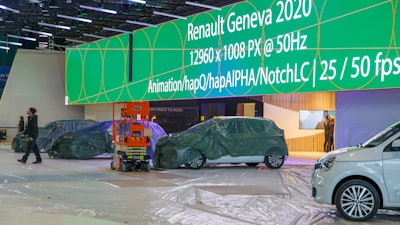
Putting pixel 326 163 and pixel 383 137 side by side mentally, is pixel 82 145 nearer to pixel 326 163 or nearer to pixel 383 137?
pixel 326 163

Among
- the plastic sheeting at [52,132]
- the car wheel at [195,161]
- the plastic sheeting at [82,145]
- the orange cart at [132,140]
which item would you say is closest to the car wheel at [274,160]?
the car wheel at [195,161]

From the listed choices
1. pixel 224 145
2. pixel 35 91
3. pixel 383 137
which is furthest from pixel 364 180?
pixel 35 91

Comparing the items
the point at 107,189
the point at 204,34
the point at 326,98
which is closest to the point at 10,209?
the point at 107,189

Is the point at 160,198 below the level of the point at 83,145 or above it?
below

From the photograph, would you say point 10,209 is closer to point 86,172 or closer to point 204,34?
point 86,172

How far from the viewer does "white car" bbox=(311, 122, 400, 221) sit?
322 inches

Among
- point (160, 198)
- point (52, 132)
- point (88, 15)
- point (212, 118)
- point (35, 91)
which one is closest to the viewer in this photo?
point (160, 198)

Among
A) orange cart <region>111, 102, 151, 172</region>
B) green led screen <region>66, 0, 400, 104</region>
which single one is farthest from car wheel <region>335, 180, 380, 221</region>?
orange cart <region>111, 102, 151, 172</region>

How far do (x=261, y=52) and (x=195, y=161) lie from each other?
5.46 m

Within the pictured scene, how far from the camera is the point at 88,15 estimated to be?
26.8 m

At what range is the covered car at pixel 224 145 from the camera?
53.9 feet

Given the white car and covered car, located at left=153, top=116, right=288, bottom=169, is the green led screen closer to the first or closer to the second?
covered car, located at left=153, top=116, right=288, bottom=169

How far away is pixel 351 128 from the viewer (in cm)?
1755

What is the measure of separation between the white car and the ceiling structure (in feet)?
46.3
